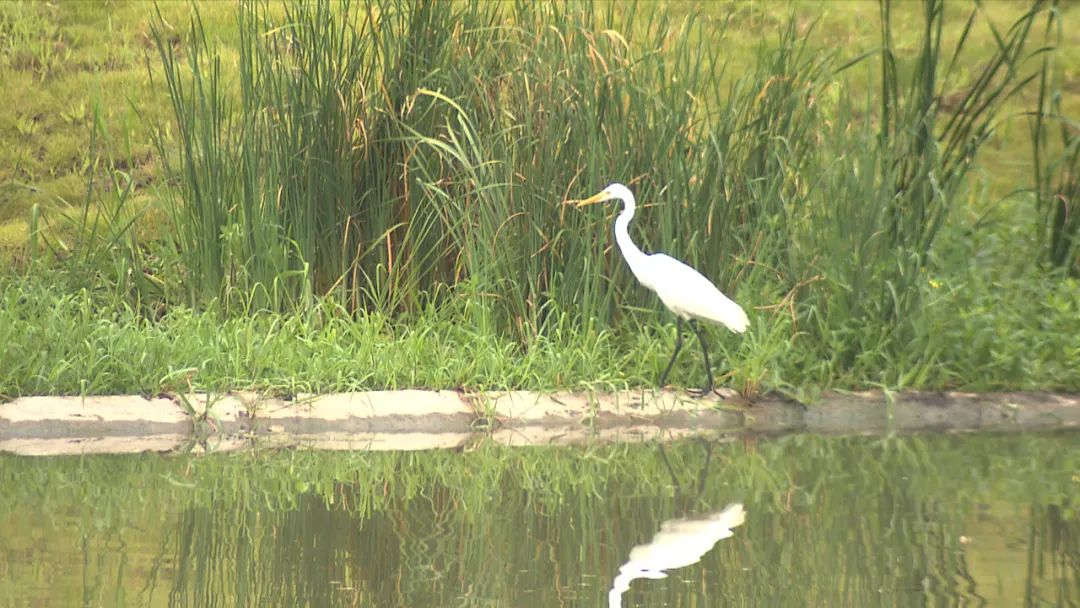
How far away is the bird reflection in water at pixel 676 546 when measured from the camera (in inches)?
184

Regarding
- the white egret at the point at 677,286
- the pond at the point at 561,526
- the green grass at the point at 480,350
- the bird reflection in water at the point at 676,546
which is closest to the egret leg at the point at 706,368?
the white egret at the point at 677,286

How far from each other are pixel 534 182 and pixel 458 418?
140cm

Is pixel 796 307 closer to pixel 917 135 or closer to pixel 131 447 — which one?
pixel 917 135

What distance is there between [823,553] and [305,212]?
12.7 ft

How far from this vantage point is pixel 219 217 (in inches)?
317

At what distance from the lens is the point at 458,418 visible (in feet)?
23.8

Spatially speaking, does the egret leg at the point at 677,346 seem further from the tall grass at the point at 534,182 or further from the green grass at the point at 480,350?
the tall grass at the point at 534,182

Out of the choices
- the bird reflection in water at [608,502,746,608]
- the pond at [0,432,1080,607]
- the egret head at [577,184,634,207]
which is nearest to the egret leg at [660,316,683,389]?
the pond at [0,432,1080,607]

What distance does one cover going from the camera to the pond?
4.51 meters

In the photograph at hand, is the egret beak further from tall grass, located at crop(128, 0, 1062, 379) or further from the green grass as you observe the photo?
the green grass

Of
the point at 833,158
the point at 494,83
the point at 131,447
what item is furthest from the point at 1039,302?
the point at 131,447

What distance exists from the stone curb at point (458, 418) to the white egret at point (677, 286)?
290mm

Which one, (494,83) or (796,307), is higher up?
(494,83)

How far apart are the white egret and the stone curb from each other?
290mm
